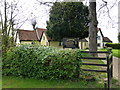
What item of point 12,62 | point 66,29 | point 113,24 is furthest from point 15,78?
point 66,29

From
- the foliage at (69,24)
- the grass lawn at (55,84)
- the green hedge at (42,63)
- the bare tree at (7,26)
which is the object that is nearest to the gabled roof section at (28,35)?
the foliage at (69,24)

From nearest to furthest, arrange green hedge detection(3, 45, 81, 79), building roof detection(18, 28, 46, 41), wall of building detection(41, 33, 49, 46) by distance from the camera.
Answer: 1. green hedge detection(3, 45, 81, 79)
2. building roof detection(18, 28, 46, 41)
3. wall of building detection(41, 33, 49, 46)

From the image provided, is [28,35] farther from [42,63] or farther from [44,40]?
[42,63]

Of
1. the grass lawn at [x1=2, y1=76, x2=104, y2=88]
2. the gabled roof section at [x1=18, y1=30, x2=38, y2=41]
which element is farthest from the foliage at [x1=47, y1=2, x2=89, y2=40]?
the grass lawn at [x1=2, y1=76, x2=104, y2=88]

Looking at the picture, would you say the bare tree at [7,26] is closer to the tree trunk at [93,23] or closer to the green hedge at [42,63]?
the green hedge at [42,63]

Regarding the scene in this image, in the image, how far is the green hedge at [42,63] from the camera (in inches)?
163

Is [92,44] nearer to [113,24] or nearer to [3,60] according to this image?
[113,24]

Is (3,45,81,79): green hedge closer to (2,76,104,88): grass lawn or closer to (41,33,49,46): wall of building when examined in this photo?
(2,76,104,88): grass lawn

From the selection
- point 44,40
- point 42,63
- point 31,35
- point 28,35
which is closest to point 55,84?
point 42,63

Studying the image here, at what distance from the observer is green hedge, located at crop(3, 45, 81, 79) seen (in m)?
4.15

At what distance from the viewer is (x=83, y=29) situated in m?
19.4

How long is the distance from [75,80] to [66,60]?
0.79 m

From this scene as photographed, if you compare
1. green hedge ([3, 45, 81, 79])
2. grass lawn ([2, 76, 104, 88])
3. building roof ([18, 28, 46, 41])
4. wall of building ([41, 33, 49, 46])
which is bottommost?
grass lawn ([2, 76, 104, 88])

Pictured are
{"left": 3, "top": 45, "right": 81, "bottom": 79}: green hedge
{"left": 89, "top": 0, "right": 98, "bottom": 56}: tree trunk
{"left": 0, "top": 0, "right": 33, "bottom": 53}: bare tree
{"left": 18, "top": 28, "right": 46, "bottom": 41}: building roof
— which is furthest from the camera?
{"left": 18, "top": 28, "right": 46, "bottom": 41}: building roof
